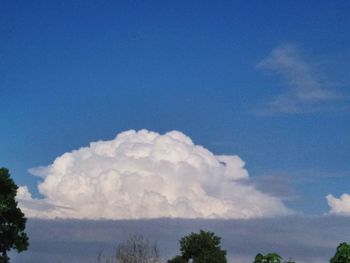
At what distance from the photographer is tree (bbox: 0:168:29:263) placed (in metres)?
63.5

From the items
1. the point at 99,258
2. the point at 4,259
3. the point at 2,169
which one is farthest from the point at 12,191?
the point at 99,258

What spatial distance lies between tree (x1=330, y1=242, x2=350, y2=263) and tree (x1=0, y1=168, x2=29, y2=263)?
3849 cm

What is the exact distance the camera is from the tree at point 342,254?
31.6m

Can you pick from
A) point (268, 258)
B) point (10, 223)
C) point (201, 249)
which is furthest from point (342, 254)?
point (201, 249)

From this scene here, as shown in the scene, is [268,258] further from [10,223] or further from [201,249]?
[201,249]

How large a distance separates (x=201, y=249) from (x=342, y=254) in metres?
55.8

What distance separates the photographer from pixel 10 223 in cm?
6400

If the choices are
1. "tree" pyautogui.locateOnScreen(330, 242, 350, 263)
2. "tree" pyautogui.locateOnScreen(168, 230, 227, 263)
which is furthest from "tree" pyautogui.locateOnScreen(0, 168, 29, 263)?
"tree" pyautogui.locateOnScreen(330, 242, 350, 263)

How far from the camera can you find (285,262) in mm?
36219

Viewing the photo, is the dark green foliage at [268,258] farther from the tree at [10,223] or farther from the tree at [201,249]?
the tree at [201,249]

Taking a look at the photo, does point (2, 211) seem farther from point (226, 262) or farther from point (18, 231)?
point (226, 262)

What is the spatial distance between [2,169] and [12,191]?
2.35 meters

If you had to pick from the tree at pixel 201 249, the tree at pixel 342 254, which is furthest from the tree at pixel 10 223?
the tree at pixel 342 254

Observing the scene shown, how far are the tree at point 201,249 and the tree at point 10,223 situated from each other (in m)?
28.0
